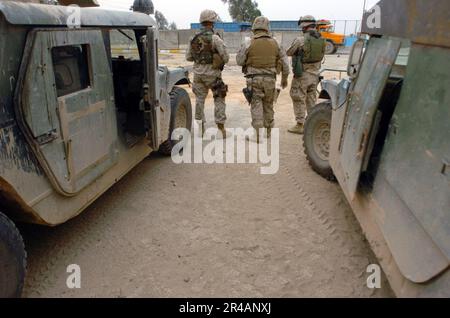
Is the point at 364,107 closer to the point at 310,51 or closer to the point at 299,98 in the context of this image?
the point at 310,51

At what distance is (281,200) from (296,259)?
3.44ft

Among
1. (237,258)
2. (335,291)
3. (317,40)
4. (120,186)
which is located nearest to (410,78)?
(335,291)

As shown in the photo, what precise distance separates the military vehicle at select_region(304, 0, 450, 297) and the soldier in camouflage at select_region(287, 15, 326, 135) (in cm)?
260

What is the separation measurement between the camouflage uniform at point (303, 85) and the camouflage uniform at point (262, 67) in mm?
485

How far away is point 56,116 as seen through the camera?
8.18 feet

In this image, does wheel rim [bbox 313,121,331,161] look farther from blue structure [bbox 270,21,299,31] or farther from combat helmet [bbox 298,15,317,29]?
blue structure [bbox 270,21,299,31]

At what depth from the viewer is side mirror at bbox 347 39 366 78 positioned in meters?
3.33

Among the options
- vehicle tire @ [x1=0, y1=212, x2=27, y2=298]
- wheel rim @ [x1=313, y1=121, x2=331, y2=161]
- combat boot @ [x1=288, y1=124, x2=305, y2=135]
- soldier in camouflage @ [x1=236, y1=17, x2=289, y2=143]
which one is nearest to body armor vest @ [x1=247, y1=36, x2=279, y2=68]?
soldier in camouflage @ [x1=236, y1=17, x2=289, y2=143]

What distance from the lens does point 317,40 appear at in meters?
5.79

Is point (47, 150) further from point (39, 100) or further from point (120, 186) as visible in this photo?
point (120, 186)

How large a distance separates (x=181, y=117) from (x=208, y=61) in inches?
36.5

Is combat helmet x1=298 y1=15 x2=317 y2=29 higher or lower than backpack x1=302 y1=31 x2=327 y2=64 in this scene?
higher

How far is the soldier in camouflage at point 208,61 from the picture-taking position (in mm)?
5324

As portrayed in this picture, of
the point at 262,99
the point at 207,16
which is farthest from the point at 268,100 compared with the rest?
the point at 207,16
